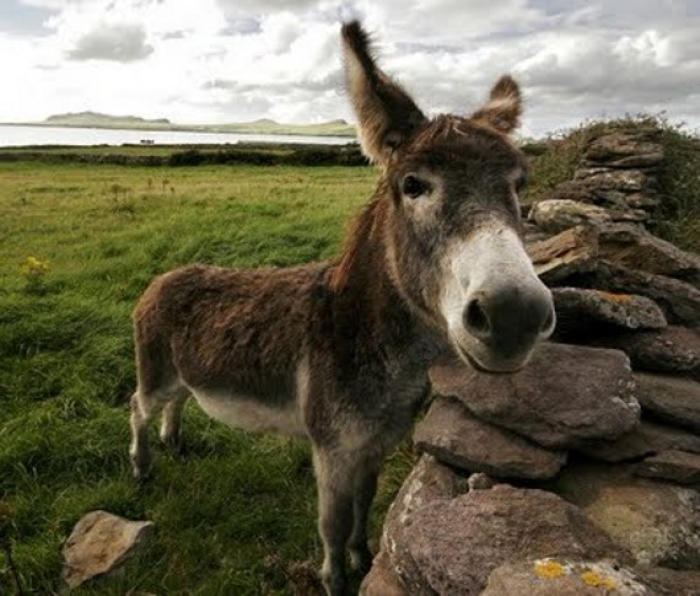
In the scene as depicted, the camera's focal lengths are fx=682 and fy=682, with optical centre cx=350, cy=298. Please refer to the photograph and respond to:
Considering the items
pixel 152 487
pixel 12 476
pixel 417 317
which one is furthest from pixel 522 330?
pixel 12 476

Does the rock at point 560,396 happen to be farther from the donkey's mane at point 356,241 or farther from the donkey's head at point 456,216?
the donkey's mane at point 356,241

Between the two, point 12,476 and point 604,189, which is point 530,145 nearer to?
point 604,189

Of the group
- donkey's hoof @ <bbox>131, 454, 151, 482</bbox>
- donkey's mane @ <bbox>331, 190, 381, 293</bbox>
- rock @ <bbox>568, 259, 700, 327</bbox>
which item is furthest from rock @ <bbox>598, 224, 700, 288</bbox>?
donkey's hoof @ <bbox>131, 454, 151, 482</bbox>

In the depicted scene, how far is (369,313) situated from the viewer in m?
4.42

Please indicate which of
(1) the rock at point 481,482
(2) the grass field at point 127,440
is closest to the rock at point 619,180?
(2) the grass field at point 127,440

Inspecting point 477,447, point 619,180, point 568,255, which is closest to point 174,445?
point 477,447

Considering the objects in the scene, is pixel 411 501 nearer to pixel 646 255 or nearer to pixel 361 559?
pixel 361 559

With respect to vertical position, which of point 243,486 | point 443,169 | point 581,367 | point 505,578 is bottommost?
point 243,486

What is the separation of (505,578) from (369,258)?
250 cm

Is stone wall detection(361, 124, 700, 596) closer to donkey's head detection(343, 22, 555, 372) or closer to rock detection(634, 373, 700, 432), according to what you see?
rock detection(634, 373, 700, 432)

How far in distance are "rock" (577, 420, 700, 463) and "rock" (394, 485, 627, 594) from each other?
0.63 m

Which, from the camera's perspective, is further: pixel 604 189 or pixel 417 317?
pixel 604 189

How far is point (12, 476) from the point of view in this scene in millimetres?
6316

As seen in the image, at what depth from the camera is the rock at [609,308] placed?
13.3ft
